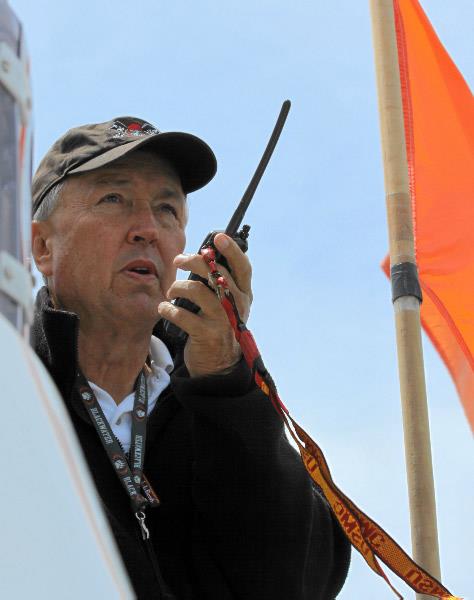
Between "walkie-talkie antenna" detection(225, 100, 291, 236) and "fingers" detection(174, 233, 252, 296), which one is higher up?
"walkie-talkie antenna" detection(225, 100, 291, 236)

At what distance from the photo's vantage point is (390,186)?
5.69 m

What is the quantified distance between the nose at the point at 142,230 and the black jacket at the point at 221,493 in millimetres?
396

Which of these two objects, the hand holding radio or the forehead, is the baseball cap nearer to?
the forehead

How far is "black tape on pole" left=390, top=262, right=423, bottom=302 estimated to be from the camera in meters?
5.33

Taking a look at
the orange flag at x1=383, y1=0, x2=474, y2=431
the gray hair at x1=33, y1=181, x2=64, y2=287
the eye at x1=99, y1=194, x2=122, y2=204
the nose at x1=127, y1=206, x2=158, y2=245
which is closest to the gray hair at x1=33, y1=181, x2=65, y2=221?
the gray hair at x1=33, y1=181, x2=64, y2=287

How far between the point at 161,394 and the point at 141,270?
364mm

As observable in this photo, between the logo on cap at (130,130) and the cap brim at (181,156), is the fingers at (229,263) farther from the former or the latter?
the logo on cap at (130,130)

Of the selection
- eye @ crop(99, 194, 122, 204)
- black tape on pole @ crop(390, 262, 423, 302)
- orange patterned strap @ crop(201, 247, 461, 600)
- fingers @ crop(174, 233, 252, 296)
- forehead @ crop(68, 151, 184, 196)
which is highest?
forehead @ crop(68, 151, 184, 196)

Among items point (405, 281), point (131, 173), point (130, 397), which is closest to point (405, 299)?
point (405, 281)

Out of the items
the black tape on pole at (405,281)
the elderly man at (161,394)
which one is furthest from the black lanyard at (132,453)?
the black tape on pole at (405,281)

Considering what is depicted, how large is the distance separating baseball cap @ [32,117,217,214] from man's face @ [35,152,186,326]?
0.14 ft

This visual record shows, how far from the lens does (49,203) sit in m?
3.47

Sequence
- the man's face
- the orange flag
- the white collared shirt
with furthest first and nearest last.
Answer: the orange flag
the man's face
the white collared shirt

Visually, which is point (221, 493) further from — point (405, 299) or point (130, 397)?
point (405, 299)
